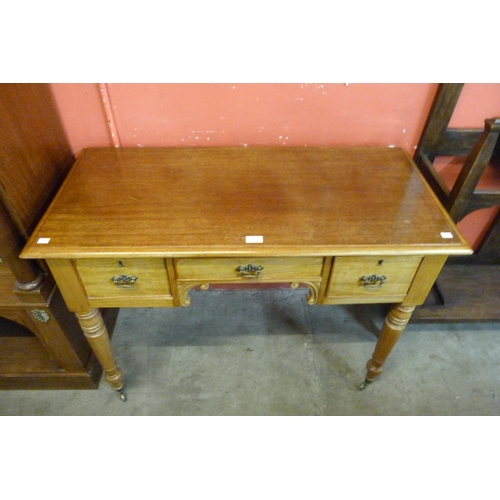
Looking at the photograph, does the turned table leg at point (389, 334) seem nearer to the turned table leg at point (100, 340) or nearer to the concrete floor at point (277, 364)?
the concrete floor at point (277, 364)

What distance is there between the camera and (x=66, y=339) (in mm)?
1524

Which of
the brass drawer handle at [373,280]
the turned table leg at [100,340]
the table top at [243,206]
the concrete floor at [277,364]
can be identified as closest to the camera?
the table top at [243,206]

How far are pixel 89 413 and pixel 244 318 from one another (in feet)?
2.71

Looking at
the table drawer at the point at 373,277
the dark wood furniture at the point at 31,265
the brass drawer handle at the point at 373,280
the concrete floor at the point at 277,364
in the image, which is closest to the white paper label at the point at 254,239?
the table drawer at the point at 373,277

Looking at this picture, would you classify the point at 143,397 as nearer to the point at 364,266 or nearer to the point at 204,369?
the point at 204,369

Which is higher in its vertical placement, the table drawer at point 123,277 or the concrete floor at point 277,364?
the table drawer at point 123,277

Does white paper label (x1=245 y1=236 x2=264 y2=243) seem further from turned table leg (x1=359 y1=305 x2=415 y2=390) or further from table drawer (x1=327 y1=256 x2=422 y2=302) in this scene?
turned table leg (x1=359 y1=305 x2=415 y2=390)

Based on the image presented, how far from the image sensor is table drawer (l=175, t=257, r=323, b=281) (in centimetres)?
117

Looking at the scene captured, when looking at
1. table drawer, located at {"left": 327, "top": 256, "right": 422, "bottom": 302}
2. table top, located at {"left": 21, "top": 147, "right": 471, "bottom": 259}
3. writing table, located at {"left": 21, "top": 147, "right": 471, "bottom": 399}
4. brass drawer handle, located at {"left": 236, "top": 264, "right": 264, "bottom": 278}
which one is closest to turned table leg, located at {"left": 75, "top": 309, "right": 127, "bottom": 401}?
writing table, located at {"left": 21, "top": 147, "right": 471, "bottom": 399}

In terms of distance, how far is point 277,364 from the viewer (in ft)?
6.05

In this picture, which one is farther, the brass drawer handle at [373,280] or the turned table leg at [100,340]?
the turned table leg at [100,340]

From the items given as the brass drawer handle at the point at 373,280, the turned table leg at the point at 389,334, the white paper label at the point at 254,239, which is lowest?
the turned table leg at the point at 389,334

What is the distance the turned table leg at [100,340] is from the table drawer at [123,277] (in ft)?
0.41

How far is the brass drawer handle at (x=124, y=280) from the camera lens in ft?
3.96
